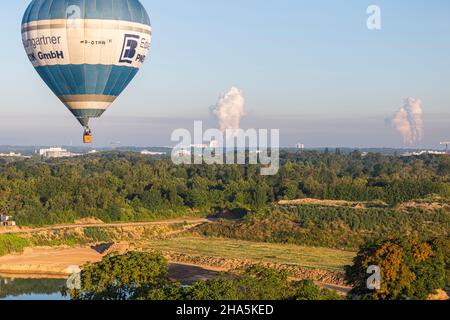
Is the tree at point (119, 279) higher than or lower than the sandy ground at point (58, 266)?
higher

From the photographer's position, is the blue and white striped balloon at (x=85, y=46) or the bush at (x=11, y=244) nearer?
the blue and white striped balloon at (x=85, y=46)

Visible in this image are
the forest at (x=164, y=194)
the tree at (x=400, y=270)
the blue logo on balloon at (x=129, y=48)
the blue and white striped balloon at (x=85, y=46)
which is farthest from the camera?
the forest at (x=164, y=194)

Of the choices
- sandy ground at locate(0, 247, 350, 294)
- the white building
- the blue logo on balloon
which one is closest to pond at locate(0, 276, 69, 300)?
sandy ground at locate(0, 247, 350, 294)

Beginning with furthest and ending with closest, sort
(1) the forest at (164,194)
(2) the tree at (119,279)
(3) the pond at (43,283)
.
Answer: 1. (1) the forest at (164,194)
2. (3) the pond at (43,283)
3. (2) the tree at (119,279)

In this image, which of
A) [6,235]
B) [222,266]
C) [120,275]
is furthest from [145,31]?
[6,235]

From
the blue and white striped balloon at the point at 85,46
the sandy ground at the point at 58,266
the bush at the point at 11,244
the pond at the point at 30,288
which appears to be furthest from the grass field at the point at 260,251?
the blue and white striped balloon at the point at 85,46

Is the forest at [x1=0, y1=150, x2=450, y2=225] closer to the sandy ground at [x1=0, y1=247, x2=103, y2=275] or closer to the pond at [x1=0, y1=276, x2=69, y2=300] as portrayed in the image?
the sandy ground at [x1=0, y1=247, x2=103, y2=275]

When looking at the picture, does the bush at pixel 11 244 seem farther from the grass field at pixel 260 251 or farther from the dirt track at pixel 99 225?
the grass field at pixel 260 251
